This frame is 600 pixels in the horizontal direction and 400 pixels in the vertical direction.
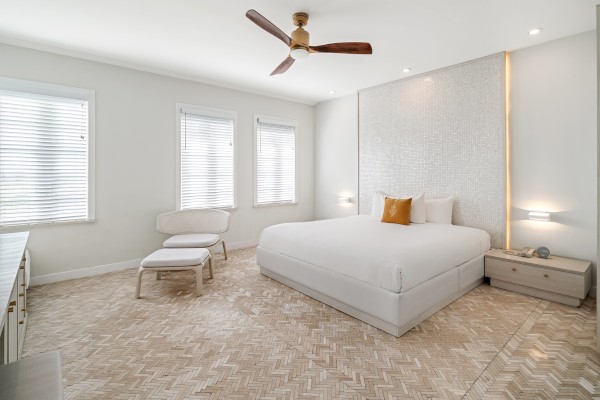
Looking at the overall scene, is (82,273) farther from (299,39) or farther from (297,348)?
(299,39)

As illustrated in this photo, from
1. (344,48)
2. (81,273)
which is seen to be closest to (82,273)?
(81,273)

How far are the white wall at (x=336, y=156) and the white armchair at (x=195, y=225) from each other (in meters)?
2.54

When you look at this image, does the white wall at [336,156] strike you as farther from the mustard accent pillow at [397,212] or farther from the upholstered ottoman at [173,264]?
the upholstered ottoman at [173,264]

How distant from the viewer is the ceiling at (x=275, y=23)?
9.44 ft

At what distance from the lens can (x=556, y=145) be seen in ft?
11.8

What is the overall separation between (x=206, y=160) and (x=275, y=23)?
2.66 meters

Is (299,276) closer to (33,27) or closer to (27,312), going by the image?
(27,312)

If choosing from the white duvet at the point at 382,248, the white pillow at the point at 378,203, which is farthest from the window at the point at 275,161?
the white duvet at the point at 382,248

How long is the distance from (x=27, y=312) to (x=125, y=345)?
1.43 m

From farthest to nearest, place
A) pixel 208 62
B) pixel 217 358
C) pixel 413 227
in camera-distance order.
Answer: pixel 208 62 < pixel 413 227 < pixel 217 358

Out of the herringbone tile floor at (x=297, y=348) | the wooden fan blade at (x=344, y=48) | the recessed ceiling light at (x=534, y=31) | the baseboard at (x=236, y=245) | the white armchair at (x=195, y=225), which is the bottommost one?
the herringbone tile floor at (x=297, y=348)

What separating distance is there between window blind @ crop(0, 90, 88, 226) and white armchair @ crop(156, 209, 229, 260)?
104 centimetres

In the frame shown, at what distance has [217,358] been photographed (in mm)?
2266

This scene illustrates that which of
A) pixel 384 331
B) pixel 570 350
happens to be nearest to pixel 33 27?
pixel 384 331
